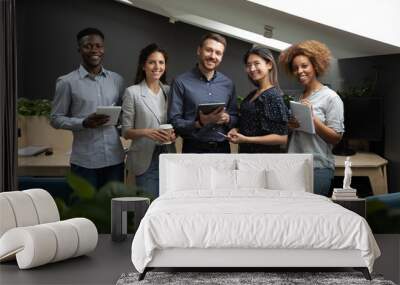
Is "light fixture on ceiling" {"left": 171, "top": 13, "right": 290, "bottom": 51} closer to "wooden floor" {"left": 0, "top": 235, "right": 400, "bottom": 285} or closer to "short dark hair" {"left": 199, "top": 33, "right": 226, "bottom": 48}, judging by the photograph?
"short dark hair" {"left": 199, "top": 33, "right": 226, "bottom": 48}

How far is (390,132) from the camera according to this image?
878 centimetres

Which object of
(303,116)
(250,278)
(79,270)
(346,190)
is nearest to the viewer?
(250,278)

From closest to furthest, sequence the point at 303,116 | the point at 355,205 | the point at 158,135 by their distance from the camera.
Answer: the point at 355,205, the point at 303,116, the point at 158,135

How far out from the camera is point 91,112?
8812 mm

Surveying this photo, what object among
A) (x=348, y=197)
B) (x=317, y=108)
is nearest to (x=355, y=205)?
(x=348, y=197)

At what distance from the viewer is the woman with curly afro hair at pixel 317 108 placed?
343 inches

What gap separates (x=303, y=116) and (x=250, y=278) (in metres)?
2.97

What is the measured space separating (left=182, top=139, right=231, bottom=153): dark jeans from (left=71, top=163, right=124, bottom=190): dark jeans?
0.77 m

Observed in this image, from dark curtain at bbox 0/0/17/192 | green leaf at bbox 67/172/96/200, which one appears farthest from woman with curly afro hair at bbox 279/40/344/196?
dark curtain at bbox 0/0/17/192

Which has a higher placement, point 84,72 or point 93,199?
point 84,72

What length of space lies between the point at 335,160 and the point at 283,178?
1.09 m

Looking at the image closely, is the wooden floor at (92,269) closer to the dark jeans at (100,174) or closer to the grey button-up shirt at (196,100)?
the dark jeans at (100,174)

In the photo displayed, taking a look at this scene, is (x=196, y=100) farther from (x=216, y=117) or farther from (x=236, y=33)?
(x=236, y=33)

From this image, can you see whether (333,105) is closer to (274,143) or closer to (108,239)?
(274,143)
